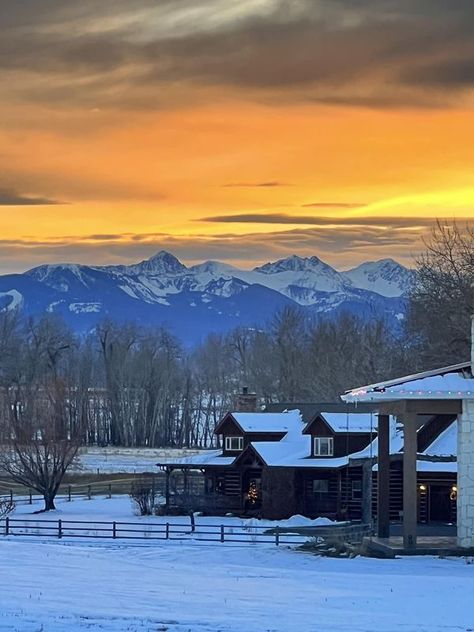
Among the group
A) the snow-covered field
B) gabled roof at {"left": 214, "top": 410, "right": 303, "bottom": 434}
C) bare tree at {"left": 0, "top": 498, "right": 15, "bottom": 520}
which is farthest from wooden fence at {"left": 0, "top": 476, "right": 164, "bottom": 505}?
the snow-covered field

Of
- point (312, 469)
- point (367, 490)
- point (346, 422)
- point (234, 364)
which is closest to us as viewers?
point (367, 490)

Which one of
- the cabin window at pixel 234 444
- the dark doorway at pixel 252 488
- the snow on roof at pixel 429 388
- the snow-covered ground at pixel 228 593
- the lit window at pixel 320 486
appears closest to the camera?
the snow-covered ground at pixel 228 593

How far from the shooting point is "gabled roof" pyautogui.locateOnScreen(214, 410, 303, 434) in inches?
2152

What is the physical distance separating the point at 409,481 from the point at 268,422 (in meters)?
27.7

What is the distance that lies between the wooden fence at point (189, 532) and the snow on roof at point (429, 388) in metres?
7.04

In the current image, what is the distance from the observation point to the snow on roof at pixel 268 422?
5469 cm

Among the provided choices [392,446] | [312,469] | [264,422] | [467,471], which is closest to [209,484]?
[264,422]

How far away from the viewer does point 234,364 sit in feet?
531

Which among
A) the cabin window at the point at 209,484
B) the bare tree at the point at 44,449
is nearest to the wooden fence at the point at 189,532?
the cabin window at the point at 209,484

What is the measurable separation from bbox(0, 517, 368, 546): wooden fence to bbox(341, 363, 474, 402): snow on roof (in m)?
7.04

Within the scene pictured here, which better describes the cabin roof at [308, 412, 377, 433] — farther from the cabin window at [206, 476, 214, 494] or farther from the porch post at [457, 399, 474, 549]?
the porch post at [457, 399, 474, 549]

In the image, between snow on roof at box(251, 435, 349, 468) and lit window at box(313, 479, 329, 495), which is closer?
snow on roof at box(251, 435, 349, 468)

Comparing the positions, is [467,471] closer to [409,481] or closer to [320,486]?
[409,481]

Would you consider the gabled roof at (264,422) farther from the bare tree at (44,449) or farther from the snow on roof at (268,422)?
the bare tree at (44,449)
